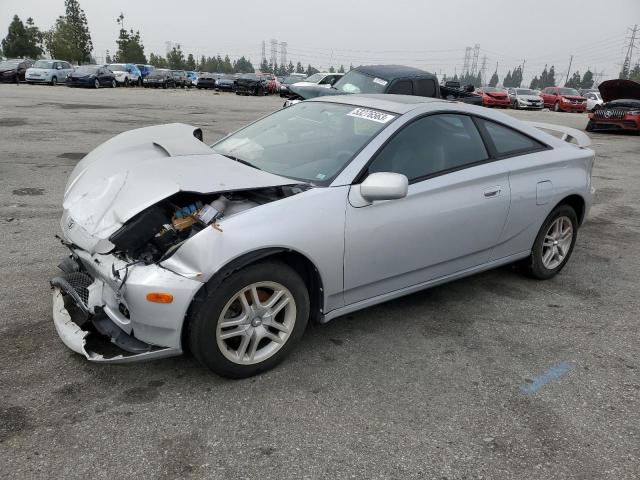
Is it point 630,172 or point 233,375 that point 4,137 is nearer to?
point 233,375

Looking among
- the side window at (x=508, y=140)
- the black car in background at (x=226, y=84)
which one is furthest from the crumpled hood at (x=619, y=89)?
the black car in background at (x=226, y=84)

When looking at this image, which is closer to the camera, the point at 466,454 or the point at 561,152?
the point at 466,454

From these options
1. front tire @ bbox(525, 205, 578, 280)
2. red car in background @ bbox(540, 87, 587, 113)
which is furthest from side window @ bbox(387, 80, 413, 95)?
red car in background @ bbox(540, 87, 587, 113)

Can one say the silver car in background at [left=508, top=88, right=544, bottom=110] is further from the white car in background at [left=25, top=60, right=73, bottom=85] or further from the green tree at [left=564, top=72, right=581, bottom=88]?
the green tree at [left=564, top=72, right=581, bottom=88]

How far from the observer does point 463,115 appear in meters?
3.80

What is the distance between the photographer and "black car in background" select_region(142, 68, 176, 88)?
118 feet

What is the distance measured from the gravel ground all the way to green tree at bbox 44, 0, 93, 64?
66.9 meters

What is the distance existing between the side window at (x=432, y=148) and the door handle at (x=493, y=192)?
0.23 m

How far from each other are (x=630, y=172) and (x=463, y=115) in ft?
27.6

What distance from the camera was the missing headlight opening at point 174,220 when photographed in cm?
265

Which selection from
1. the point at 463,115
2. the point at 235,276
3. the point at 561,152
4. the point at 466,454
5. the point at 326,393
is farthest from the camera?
the point at 561,152

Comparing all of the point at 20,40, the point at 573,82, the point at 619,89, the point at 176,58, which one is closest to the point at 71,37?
the point at 20,40

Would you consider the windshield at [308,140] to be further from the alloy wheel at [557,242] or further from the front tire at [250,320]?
the alloy wheel at [557,242]

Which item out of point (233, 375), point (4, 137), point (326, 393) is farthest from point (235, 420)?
point (4, 137)
